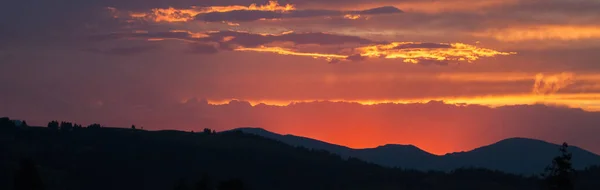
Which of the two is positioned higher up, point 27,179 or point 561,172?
→ point 561,172

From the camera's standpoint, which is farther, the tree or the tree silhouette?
the tree silhouette

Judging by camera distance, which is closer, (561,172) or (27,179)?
(561,172)

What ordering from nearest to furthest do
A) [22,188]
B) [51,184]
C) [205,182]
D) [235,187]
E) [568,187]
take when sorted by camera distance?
[568,187], [22,188], [235,187], [205,182], [51,184]

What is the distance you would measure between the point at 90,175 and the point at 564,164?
136807 mm

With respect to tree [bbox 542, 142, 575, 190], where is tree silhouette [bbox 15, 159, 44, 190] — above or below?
below

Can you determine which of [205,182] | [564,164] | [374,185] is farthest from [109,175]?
[564,164]

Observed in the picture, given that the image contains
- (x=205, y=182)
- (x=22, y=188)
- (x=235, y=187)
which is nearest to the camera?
(x=22, y=188)

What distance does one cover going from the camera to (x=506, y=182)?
190 metres

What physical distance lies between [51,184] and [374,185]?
56.9 m

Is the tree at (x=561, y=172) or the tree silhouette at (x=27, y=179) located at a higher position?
the tree at (x=561, y=172)

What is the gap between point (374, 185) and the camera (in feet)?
649

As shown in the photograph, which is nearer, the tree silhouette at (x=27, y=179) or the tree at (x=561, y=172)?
the tree at (x=561, y=172)

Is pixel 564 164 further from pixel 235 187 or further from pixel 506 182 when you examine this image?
pixel 506 182

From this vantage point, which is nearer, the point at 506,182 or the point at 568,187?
the point at 568,187
